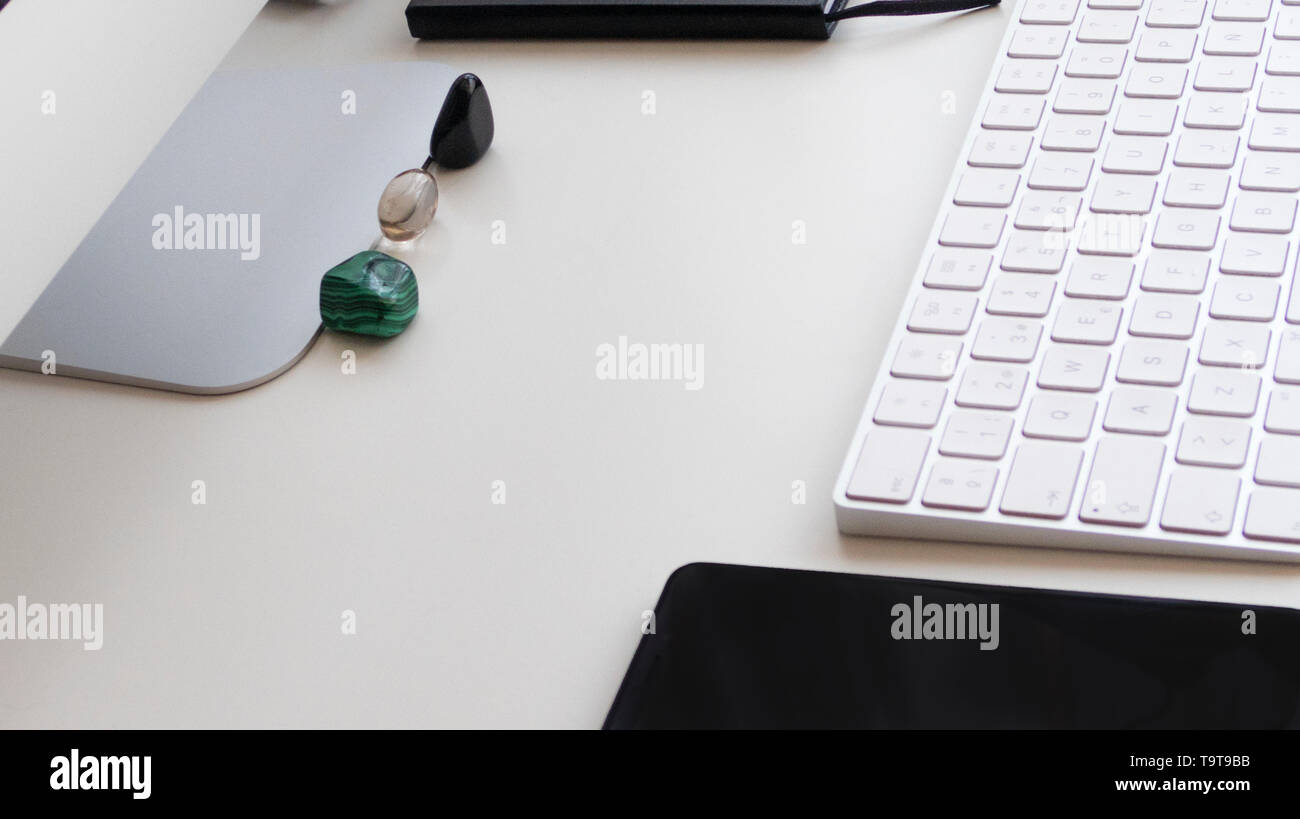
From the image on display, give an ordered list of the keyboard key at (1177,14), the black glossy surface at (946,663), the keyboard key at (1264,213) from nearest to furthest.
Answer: the black glossy surface at (946,663), the keyboard key at (1264,213), the keyboard key at (1177,14)

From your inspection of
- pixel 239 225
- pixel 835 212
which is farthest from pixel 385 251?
pixel 835 212

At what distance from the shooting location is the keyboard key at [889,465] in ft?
1.32

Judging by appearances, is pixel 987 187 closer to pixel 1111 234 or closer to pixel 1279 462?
pixel 1111 234

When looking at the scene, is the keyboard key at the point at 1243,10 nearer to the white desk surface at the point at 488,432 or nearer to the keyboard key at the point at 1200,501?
the white desk surface at the point at 488,432

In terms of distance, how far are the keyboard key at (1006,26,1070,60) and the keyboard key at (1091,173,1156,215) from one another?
96 millimetres

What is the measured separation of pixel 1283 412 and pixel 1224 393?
18 millimetres

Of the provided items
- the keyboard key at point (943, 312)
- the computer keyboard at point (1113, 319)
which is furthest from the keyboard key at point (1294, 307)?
the keyboard key at point (943, 312)

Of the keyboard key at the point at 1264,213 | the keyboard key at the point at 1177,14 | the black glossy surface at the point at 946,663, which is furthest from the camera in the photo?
the keyboard key at the point at 1177,14

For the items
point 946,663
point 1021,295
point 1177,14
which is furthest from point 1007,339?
point 1177,14

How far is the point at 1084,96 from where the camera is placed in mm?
533

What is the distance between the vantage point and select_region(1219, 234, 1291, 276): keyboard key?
1.44 feet

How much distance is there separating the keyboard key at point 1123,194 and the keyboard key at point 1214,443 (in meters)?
0.11
